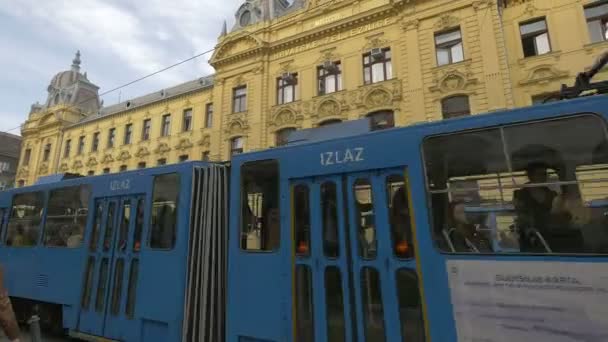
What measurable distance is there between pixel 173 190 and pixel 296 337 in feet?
10.1

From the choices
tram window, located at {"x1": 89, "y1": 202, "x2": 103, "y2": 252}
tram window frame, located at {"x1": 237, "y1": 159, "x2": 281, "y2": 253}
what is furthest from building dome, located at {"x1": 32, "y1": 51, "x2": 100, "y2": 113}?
tram window frame, located at {"x1": 237, "y1": 159, "x2": 281, "y2": 253}

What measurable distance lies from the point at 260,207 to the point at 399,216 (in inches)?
75.7

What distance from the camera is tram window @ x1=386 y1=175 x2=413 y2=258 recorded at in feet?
11.9

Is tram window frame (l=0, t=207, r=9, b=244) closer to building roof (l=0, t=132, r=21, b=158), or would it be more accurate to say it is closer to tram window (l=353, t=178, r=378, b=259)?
tram window (l=353, t=178, r=378, b=259)

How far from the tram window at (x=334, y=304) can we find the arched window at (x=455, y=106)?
11.6 m

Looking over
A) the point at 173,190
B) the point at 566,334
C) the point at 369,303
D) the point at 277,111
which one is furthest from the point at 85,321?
the point at 277,111

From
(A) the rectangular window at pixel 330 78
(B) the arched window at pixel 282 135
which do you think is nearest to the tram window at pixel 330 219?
(A) the rectangular window at pixel 330 78

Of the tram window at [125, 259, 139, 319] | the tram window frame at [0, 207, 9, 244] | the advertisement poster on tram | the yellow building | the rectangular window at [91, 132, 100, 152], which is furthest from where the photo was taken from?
the rectangular window at [91, 132, 100, 152]

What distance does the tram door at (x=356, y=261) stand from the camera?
3574 millimetres

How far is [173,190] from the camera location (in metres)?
5.60

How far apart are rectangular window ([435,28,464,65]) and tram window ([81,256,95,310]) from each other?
14313 millimetres

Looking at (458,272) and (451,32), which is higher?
(451,32)

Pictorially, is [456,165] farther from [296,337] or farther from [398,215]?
[296,337]

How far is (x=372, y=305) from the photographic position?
145 inches
